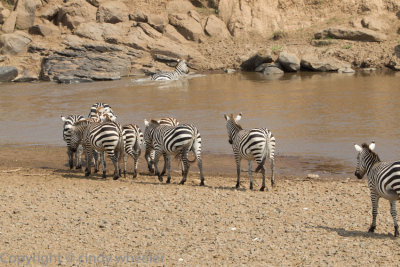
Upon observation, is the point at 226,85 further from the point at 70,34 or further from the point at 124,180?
the point at 124,180

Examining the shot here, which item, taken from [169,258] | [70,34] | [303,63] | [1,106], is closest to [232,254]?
[169,258]

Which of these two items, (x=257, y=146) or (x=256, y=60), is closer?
(x=257, y=146)

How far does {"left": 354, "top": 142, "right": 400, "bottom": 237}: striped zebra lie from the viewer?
7.73 m

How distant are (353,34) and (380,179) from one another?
2771 centimetres

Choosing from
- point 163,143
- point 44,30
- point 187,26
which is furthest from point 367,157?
point 44,30

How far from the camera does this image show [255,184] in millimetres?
12117

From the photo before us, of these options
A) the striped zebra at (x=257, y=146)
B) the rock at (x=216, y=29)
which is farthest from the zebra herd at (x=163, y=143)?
the rock at (x=216, y=29)

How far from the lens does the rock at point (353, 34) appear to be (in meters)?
33.6

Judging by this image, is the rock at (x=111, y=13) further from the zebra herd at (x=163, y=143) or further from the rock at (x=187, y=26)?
the zebra herd at (x=163, y=143)

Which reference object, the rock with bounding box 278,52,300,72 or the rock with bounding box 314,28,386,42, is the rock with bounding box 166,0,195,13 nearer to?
the rock with bounding box 314,28,386,42

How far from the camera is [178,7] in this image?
38.0m

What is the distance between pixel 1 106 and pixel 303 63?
1676cm

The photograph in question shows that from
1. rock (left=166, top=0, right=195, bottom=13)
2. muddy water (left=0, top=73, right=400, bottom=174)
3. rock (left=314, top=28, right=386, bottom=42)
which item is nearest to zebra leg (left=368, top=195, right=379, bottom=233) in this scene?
muddy water (left=0, top=73, right=400, bottom=174)

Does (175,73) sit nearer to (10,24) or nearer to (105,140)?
(10,24)
